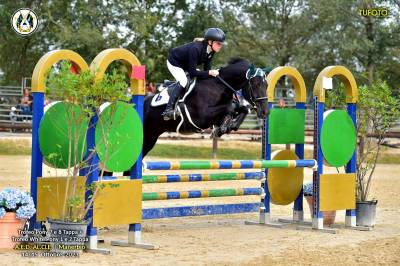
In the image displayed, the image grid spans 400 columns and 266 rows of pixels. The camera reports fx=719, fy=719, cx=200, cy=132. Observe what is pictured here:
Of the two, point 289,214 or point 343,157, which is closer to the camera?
point 343,157

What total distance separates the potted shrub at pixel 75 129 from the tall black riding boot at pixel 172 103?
175 centimetres

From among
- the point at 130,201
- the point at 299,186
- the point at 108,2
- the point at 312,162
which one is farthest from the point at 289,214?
the point at 108,2

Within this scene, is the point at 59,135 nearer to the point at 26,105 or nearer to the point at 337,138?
the point at 337,138

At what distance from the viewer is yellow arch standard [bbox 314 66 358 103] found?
27.8 ft

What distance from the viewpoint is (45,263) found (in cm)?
563

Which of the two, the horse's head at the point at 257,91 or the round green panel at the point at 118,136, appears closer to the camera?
the round green panel at the point at 118,136

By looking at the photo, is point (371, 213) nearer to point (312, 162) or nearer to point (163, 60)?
point (312, 162)

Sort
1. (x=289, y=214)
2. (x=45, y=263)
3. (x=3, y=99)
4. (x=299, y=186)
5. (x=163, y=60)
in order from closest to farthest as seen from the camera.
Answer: (x=45, y=263) → (x=299, y=186) → (x=289, y=214) → (x=3, y=99) → (x=163, y=60)

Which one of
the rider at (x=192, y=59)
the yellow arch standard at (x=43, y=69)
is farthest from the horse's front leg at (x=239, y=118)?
the yellow arch standard at (x=43, y=69)

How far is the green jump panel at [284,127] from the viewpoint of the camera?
8695 mm

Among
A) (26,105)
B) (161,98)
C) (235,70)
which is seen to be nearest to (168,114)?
(161,98)

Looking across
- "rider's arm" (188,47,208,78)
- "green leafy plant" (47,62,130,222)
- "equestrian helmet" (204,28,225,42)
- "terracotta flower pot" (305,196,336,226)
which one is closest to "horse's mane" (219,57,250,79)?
"rider's arm" (188,47,208,78)

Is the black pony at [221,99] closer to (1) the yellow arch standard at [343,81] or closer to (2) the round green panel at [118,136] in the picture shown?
(1) the yellow arch standard at [343,81]

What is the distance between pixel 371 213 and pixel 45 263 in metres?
4.53
